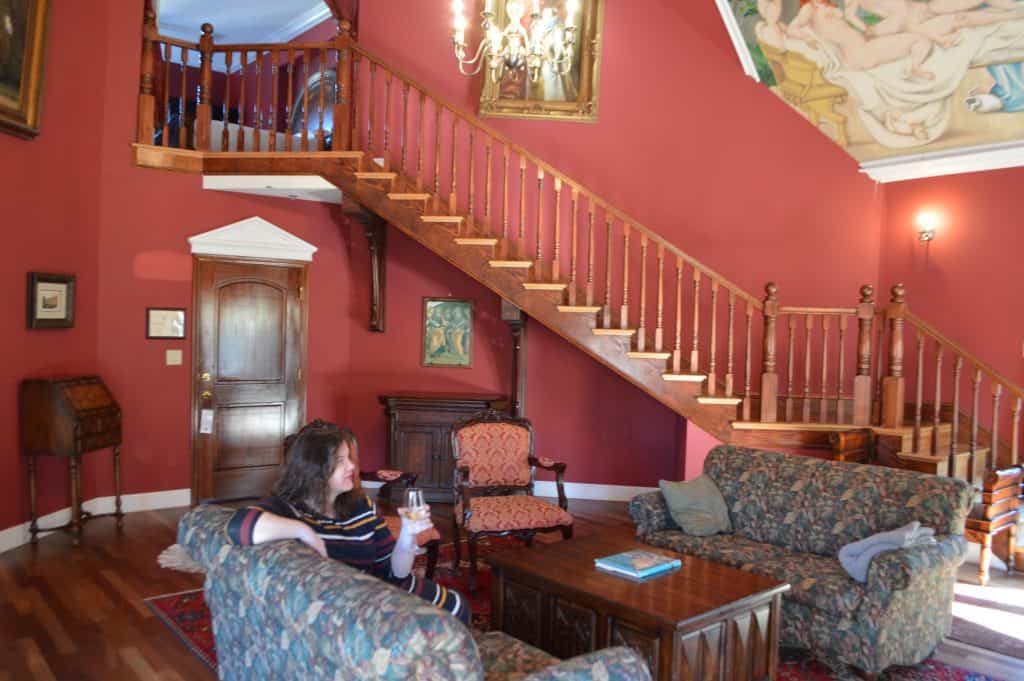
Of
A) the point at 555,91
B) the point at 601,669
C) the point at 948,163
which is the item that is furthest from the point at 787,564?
the point at 555,91

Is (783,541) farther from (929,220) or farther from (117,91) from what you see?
(117,91)

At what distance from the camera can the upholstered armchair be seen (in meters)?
4.67

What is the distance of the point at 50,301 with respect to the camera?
5.43 meters

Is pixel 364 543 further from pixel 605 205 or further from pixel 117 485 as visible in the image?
pixel 117 485

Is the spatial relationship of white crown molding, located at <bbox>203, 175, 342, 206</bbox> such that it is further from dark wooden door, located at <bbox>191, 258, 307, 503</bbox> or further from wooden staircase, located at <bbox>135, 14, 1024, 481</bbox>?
dark wooden door, located at <bbox>191, 258, 307, 503</bbox>

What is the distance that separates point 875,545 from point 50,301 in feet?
18.1

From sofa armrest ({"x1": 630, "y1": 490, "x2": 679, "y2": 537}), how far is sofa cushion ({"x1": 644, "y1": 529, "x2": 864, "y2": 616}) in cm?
5

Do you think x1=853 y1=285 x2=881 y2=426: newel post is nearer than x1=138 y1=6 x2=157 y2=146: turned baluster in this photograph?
Yes

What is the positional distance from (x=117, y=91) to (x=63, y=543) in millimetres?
3498

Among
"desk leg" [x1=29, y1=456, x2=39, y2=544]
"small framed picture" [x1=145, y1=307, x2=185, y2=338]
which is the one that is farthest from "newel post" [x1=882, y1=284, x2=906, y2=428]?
"desk leg" [x1=29, y1=456, x2=39, y2=544]

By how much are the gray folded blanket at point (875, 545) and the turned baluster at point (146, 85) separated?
5907 millimetres

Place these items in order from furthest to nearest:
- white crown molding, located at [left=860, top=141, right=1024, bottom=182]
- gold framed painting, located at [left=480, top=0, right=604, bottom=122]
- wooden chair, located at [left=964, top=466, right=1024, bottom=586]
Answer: gold framed painting, located at [left=480, top=0, right=604, bottom=122] → white crown molding, located at [left=860, top=141, right=1024, bottom=182] → wooden chair, located at [left=964, top=466, right=1024, bottom=586]

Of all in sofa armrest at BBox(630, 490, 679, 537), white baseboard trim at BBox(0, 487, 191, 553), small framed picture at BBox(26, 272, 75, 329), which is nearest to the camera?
sofa armrest at BBox(630, 490, 679, 537)

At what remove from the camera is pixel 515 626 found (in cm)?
356
